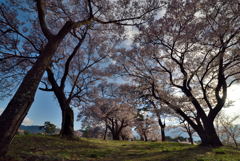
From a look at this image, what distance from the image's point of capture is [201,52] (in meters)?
10.7

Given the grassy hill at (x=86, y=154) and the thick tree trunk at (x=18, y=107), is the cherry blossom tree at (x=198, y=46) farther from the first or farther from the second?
the thick tree trunk at (x=18, y=107)

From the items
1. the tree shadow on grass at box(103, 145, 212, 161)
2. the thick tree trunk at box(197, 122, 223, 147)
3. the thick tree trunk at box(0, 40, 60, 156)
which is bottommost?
the tree shadow on grass at box(103, 145, 212, 161)

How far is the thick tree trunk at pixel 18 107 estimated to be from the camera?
3168 millimetres

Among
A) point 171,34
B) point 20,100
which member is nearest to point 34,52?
point 20,100

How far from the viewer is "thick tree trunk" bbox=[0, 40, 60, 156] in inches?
125

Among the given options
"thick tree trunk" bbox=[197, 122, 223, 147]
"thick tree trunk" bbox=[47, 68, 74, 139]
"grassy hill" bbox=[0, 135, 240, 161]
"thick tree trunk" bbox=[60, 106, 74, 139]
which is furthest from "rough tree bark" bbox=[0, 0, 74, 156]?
"thick tree trunk" bbox=[197, 122, 223, 147]

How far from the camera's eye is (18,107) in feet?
11.3

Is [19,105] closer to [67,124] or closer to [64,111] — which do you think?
[64,111]

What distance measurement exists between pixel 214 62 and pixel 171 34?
4.30 meters

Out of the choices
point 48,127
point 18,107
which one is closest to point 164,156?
point 18,107

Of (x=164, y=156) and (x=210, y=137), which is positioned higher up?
(x=210, y=137)

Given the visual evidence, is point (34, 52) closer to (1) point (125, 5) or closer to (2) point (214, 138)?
(1) point (125, 5)

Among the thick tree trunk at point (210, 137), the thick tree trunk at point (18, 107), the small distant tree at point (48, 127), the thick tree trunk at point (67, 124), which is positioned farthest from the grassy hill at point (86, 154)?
the small distant tree at point (48, 127)

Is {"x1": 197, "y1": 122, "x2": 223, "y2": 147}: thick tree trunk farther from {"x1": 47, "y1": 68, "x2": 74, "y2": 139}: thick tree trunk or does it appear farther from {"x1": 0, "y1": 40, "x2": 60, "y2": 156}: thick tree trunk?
{"x1": 0, "y1": 40, "x2": 60, "y2": 156}: thick tree trunk
